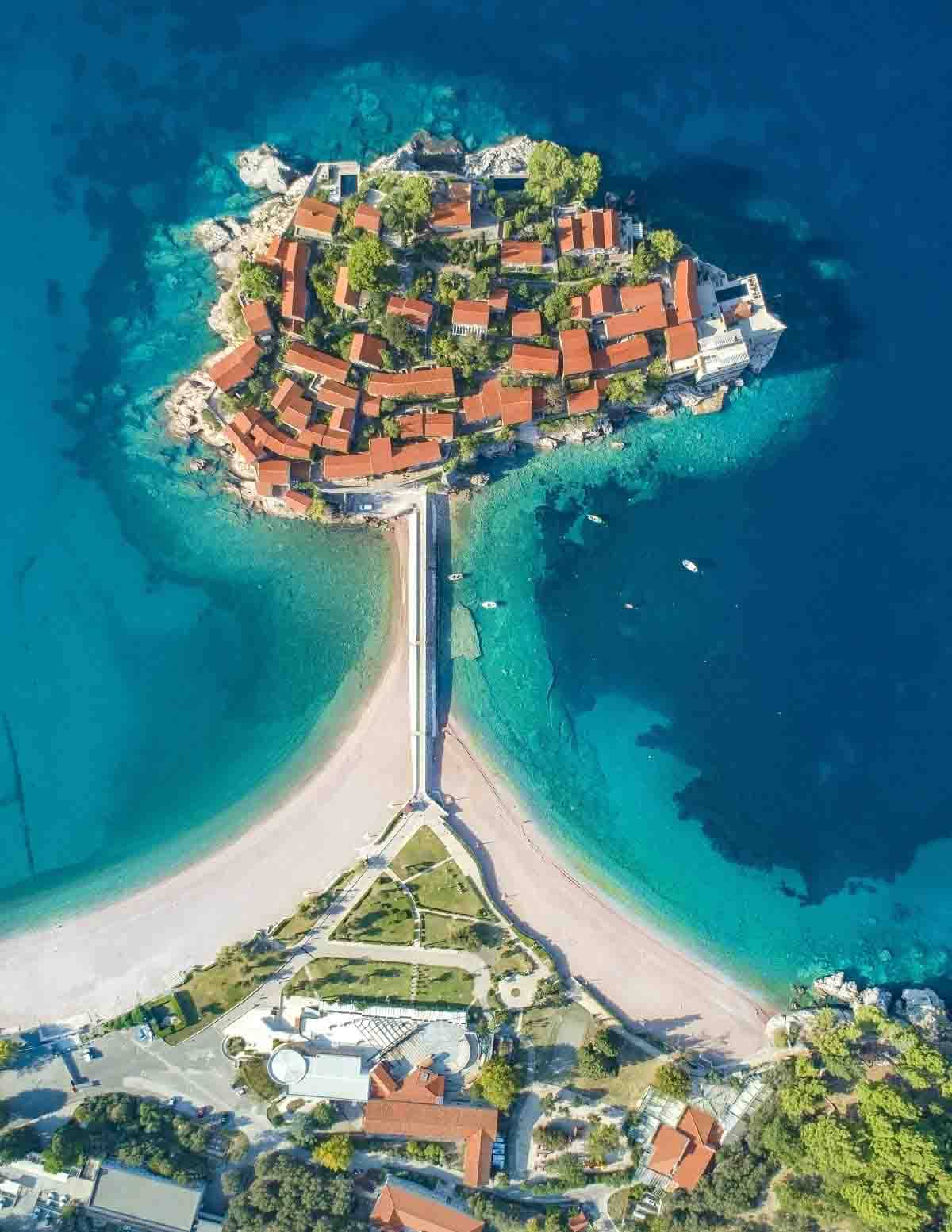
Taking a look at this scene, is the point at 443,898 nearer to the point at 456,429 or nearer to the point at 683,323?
the point at 456,429

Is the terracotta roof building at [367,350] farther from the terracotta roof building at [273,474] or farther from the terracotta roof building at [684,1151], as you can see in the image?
the terracotta roof building at [684,1151]

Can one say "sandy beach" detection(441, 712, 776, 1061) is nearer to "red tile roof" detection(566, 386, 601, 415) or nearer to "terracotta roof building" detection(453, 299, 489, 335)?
"red tile roof" detection(566, 386, 601, 415)

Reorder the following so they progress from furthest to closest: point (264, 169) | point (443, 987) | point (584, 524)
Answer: point (584, 524), point (264, 169), point (443, 987)

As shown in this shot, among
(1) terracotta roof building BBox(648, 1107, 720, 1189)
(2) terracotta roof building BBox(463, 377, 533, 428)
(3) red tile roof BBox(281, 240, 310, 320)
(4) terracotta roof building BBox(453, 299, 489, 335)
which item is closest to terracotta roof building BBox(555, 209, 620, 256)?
(4) terracotta roof building BBox(453, 299, 489, 335)

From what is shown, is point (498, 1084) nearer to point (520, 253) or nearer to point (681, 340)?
point (681, 340)

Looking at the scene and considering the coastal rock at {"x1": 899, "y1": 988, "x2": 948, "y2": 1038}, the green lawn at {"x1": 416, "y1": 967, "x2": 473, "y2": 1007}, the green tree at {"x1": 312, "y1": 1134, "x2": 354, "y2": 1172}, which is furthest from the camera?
the coastal rock at {"x1": 899, "y1": 988, "x2": 948, "y2": 1038}

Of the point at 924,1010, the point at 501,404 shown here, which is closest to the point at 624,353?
the point at 501,404

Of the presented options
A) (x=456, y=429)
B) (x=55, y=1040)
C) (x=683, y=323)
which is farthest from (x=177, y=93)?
(x=55, y=1040)
